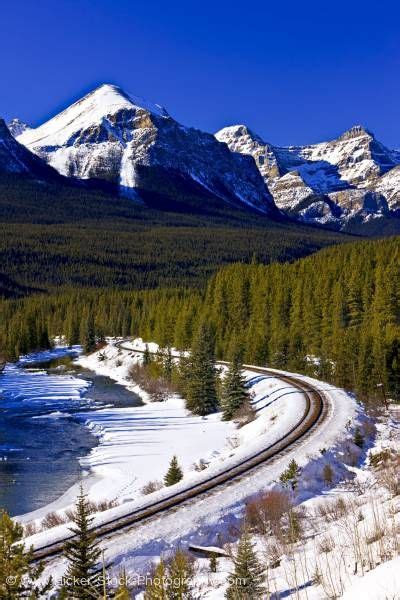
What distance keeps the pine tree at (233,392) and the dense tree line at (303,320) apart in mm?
1704

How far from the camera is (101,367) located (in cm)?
8719

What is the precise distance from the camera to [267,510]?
17547mm

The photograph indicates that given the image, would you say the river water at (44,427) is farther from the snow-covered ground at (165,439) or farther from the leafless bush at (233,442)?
the leafless bush at (233,442)

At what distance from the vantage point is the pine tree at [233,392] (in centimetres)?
4560

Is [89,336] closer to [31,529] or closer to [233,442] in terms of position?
[233,442]

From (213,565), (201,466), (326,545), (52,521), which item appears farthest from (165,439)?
(326,545)

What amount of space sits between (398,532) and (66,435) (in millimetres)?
36832

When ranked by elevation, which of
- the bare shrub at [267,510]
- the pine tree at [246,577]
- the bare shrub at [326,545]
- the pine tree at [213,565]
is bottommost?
the bare shrub at [267,510]

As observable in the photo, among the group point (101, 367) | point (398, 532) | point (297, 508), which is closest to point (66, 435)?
point (297, 508)

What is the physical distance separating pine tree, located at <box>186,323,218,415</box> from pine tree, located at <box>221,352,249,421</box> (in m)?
3.56

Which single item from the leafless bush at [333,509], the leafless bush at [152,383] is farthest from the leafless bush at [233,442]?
the leafless bush at [152,383]

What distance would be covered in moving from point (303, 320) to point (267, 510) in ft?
190

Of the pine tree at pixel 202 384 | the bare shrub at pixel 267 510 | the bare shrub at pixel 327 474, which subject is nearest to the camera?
the bare shrub at pixel 267 510

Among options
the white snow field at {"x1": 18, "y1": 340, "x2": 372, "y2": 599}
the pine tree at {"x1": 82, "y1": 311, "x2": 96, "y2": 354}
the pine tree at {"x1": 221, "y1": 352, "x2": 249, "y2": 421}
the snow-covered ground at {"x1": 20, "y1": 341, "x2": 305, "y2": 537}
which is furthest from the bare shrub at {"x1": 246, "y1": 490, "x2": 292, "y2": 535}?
the pine tree at {"x1": 82, "y1": 311, "x2": 96, "y2": 354}
